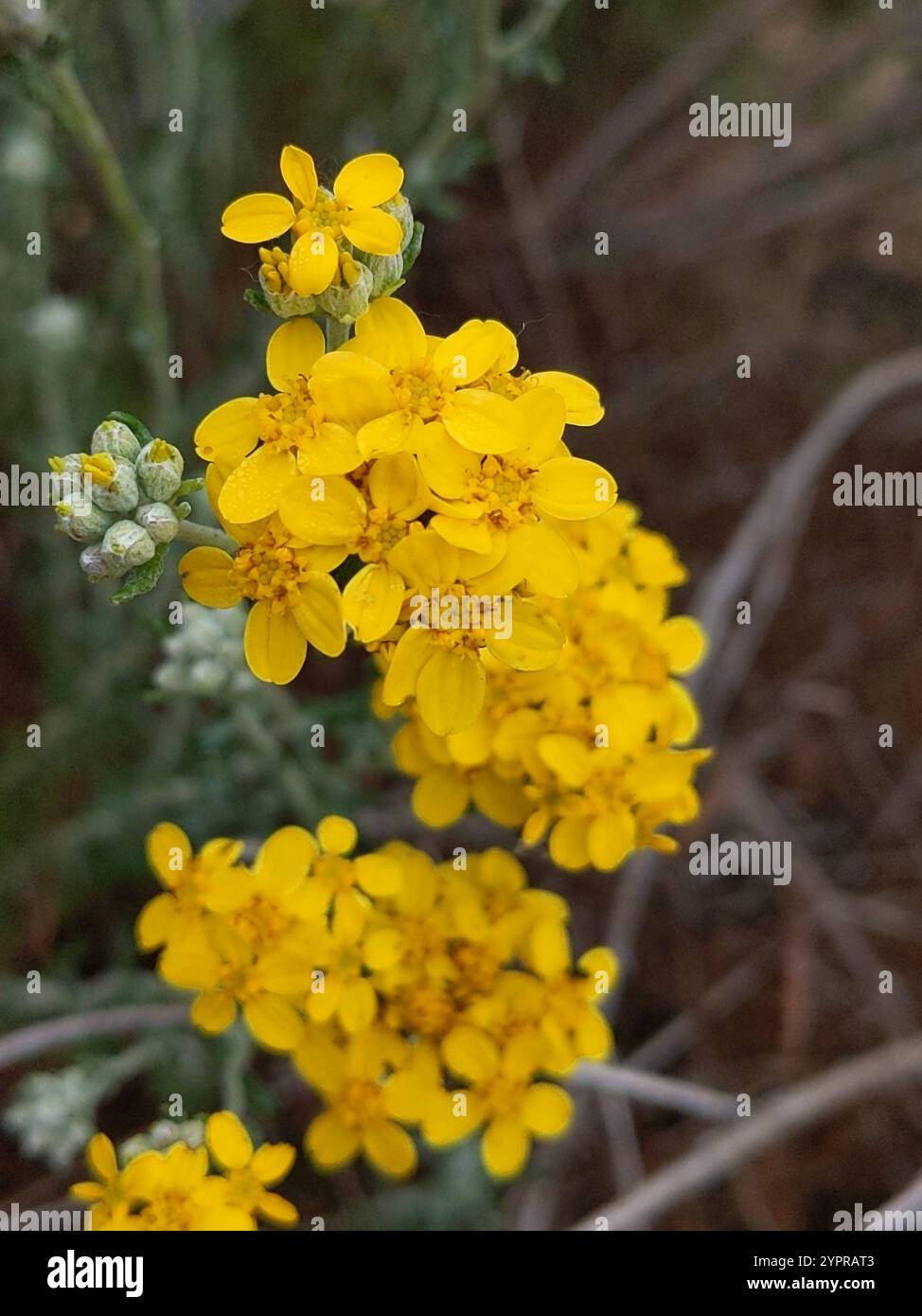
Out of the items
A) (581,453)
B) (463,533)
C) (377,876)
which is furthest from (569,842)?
(581,453)

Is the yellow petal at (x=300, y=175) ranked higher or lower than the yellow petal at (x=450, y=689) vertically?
higher

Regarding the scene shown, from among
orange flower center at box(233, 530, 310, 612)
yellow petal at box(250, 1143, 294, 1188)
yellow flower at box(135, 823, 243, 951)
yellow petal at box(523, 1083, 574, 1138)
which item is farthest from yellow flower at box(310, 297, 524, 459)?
yellow petal at box(523, 1083, 574, 1138)

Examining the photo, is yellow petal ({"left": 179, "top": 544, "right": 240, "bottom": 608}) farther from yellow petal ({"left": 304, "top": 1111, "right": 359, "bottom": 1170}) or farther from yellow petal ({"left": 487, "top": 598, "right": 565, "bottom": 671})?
yellow petal ({"left": 304, "top": 1111, "right": 359, "bottom": 1170})

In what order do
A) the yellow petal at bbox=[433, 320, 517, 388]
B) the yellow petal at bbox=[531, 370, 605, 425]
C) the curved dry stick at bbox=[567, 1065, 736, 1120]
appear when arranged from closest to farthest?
the yellow petal at bbox=[433, 320, 517, 388]
the yellow petal at bbox=[531, 370, 605, 425]
the curved dry stick at bbox=[567, 1065, 736, 1120]

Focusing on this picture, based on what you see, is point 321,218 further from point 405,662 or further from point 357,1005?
point 357,1005

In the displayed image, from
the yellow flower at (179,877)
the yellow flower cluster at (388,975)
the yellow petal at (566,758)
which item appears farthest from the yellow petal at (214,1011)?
the yellow petal at (566,758)

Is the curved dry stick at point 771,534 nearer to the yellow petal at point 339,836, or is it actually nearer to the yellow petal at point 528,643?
the yellow petal at point 339,836
